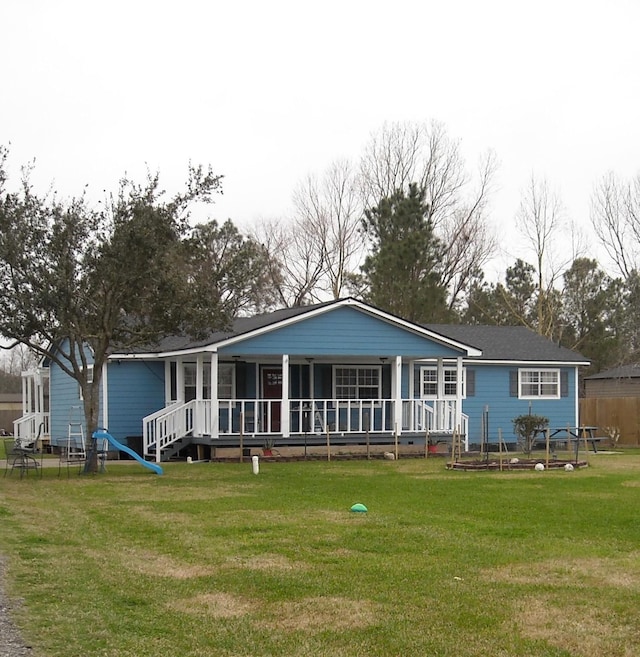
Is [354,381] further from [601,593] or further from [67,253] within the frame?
[601,593]

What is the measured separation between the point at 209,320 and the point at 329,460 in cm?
523

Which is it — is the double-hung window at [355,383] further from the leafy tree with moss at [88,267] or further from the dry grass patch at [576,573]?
the dry grass patch at [576,573]

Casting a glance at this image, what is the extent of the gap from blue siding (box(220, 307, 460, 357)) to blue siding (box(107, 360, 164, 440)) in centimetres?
425

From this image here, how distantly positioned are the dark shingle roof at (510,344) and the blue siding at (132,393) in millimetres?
9498

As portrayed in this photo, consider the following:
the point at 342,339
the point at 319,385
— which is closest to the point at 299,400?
the point at 342,339

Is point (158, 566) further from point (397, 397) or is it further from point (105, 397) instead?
point (105, 397)

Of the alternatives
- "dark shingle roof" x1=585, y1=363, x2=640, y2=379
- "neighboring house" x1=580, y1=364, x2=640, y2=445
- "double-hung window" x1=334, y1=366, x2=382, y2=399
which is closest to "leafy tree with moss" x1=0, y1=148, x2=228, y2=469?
"double-hung window" x1=334, y1=366, x2=382, y2=399

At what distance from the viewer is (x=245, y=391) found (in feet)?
90.2

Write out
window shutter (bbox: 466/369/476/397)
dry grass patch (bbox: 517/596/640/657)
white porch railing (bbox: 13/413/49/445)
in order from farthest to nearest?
white porch railing (bbox: 13/413/49/445) < window shutter (bbox: 466/369/476/397) < dry grass patch (bbox: 517/596/640/657)

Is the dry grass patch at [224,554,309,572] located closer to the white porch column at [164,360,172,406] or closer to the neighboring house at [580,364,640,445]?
the white porch column at [164,360,172,406]

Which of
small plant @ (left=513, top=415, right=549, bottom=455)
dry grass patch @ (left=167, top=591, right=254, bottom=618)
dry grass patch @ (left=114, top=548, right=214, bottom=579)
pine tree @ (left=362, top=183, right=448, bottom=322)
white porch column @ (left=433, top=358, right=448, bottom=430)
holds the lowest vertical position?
dry grass patch @ (left=114, top=548, right=214, bottom=579)

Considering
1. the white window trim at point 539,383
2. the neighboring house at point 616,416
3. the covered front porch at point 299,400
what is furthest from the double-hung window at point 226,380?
the neighboring house at point 616,416

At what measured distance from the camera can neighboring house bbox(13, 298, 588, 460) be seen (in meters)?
A: 25.0

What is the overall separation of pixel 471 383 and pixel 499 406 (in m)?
1.22
